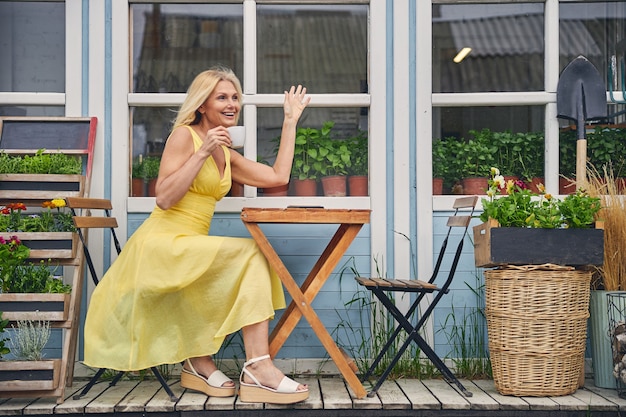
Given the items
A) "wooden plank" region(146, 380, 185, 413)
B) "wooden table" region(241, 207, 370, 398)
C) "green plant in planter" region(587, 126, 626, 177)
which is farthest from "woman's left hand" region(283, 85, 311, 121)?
"green plant in planter" region(587, 126, 626, 177)

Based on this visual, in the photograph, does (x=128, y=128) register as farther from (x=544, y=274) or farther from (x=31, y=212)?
(x=544, y=274)

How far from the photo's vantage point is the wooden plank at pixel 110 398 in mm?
3637

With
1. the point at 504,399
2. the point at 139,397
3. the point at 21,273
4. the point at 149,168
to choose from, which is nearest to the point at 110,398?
the point at 139,397

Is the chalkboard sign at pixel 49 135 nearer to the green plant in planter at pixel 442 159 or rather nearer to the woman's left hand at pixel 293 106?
the woman's left hand at pixel 293 106

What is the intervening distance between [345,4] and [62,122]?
1792 millimetres

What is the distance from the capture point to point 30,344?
378 cm

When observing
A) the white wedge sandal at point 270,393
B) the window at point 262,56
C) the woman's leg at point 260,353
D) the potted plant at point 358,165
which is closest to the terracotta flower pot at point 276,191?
the window at point 262,56

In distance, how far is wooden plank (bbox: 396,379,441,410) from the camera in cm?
367

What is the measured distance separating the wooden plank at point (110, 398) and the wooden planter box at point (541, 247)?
1912mm

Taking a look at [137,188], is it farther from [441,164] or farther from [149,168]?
[441,164]

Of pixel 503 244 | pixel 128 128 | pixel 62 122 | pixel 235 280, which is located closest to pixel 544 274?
pixel 503 244

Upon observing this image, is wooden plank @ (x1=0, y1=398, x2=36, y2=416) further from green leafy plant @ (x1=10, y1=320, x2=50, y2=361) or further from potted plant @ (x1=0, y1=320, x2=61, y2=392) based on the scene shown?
green leafy plant @ (x1=10, y1=320, x2=50, y2=361)

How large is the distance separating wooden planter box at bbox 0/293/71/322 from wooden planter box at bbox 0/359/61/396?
0.80ft

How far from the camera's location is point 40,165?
429 cm
